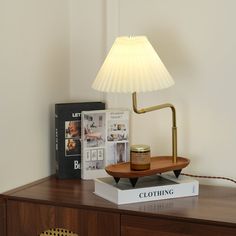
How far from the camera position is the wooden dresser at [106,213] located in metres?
1.35

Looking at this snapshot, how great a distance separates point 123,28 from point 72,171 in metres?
0.55

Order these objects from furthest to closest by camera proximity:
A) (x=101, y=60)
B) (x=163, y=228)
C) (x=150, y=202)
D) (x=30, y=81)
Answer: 1. (x=101, y=60)
2. (x=30, y=81)
3. (x=150, y=202)
4. (x=163, y=228)

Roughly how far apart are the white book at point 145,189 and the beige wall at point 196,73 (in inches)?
7.2

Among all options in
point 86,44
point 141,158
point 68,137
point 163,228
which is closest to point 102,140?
→ point 68,137

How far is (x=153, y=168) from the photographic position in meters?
1.54

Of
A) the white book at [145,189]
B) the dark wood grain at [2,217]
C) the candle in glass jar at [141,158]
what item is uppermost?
the candle in glass jar at [141,158]

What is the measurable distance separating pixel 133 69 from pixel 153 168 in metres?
0.31

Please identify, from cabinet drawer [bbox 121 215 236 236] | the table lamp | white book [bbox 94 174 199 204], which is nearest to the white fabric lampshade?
the table lamp

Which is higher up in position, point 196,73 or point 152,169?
point 196,73

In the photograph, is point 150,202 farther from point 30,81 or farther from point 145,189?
point 30,81

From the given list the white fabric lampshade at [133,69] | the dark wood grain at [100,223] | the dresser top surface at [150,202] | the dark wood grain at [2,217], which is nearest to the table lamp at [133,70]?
the white fabric lampshade at [133,69]

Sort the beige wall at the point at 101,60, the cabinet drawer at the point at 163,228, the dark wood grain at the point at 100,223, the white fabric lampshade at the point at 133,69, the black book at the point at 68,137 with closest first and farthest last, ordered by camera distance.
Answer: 1. the cabinet drawer at the point at 163,228
2. the dark wood grain at the point at 100,223
3. the white fabric lampshade at the point at 133,69
4. the beige wall at the point at 101,60
5. the black book at the point at 68,137

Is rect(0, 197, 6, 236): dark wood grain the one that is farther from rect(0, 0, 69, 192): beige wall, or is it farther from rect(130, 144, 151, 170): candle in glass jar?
rect(130, 144, 151, 170): candle in glass jar

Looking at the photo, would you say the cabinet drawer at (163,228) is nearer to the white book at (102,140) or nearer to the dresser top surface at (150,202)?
the dresser top surface at (150,202)
